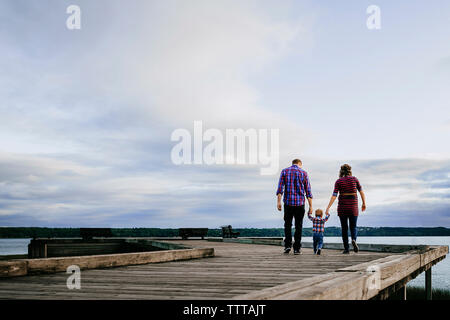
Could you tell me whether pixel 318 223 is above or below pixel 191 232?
above

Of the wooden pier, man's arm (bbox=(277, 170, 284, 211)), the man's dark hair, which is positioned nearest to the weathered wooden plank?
the wooden pier

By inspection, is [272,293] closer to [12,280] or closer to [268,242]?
[12,280]

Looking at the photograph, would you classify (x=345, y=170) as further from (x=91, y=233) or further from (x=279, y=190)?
(x=91, y=233)

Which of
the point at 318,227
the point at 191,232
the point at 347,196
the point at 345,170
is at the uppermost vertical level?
the point at 345,170

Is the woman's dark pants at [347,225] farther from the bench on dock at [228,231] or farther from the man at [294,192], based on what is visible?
the bench on dock at [228,231]

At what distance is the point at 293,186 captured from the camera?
9062 millimetres

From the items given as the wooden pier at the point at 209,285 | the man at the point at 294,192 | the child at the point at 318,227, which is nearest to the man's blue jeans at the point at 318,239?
the child at the point at 318,227

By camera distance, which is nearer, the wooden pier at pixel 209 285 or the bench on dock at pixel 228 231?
the wooden pier at pixel 209 285

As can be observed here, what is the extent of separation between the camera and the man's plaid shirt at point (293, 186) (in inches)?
356

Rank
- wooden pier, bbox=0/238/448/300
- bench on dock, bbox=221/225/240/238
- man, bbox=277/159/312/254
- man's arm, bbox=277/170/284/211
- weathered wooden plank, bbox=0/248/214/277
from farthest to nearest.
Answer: bench on dock, bbox=221/225/240/238
man, bbox=277/159/312/254
man's arm, bbox=277/170/284/211
weathered wooden plank, bbox=0/248/214/277
wooden pier, bbox=0/238/448/300

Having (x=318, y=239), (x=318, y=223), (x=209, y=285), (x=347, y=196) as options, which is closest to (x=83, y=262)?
(x=209, y=285)

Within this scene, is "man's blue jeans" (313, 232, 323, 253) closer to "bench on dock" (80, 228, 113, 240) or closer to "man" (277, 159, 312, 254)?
"man" (277, 159, 312, 254)

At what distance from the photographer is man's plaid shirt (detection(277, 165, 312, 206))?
9.05 meters
